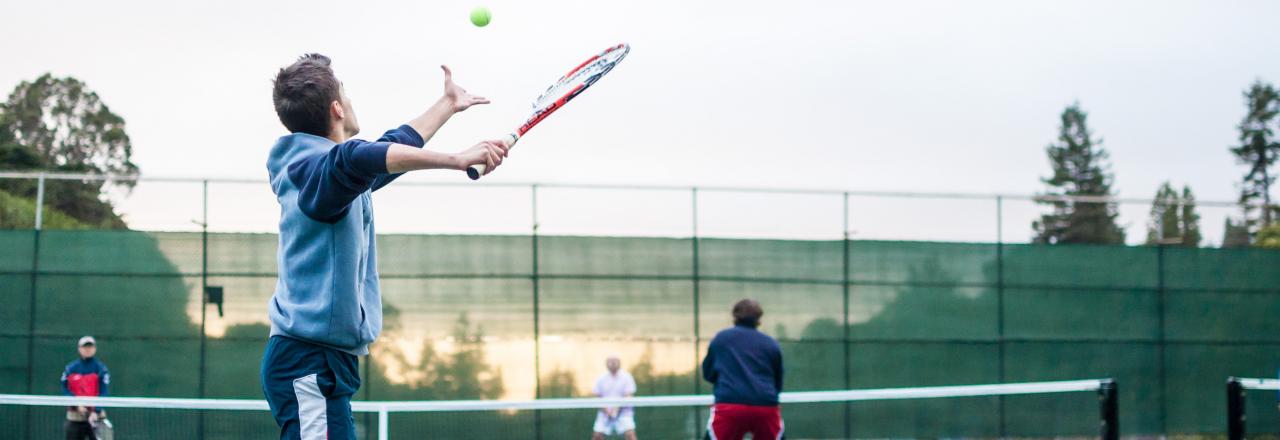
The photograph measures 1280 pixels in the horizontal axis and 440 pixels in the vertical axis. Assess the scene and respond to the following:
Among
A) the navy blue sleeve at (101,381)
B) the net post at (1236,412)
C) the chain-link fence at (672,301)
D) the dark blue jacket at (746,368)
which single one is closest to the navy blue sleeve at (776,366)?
the dark blue jacket at (746,368)

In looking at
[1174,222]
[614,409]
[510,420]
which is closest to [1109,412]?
[614,409]

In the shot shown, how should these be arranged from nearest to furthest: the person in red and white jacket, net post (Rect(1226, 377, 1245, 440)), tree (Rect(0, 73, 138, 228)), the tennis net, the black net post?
the black net post → net post (Rect(1226, 377, 1245, 440)) → the person in red and white jacket → the tennis net → tree (Rect(0, 73, 138, 228))

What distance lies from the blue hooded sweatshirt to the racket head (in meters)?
0.71

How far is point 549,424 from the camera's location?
13992 millimetres

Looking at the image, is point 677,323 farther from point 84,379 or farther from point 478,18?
point 478,18

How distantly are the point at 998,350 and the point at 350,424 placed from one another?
1291 cm

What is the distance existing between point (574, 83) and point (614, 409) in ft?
31.1

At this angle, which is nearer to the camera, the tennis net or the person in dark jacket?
the person in dark jacket

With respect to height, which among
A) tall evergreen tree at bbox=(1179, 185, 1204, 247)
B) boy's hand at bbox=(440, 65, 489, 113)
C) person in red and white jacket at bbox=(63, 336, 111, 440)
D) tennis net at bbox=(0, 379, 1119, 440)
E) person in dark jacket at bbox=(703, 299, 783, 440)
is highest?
tall evergreen tree at bbox=(1179, 185, 1204, 247)

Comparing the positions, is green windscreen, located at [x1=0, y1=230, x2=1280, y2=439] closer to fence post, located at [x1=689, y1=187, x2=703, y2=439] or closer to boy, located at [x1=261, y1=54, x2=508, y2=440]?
fence post, located at [x1=689, y1=187, x2=703, y2=439]

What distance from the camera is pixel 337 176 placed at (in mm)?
2949

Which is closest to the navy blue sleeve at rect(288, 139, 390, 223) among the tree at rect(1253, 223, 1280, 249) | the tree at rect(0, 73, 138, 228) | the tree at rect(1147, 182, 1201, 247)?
the tree at rect(1147, 182, 1201, 247)

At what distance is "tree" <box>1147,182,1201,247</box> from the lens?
15.6m

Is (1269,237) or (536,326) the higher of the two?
(1269,237)
